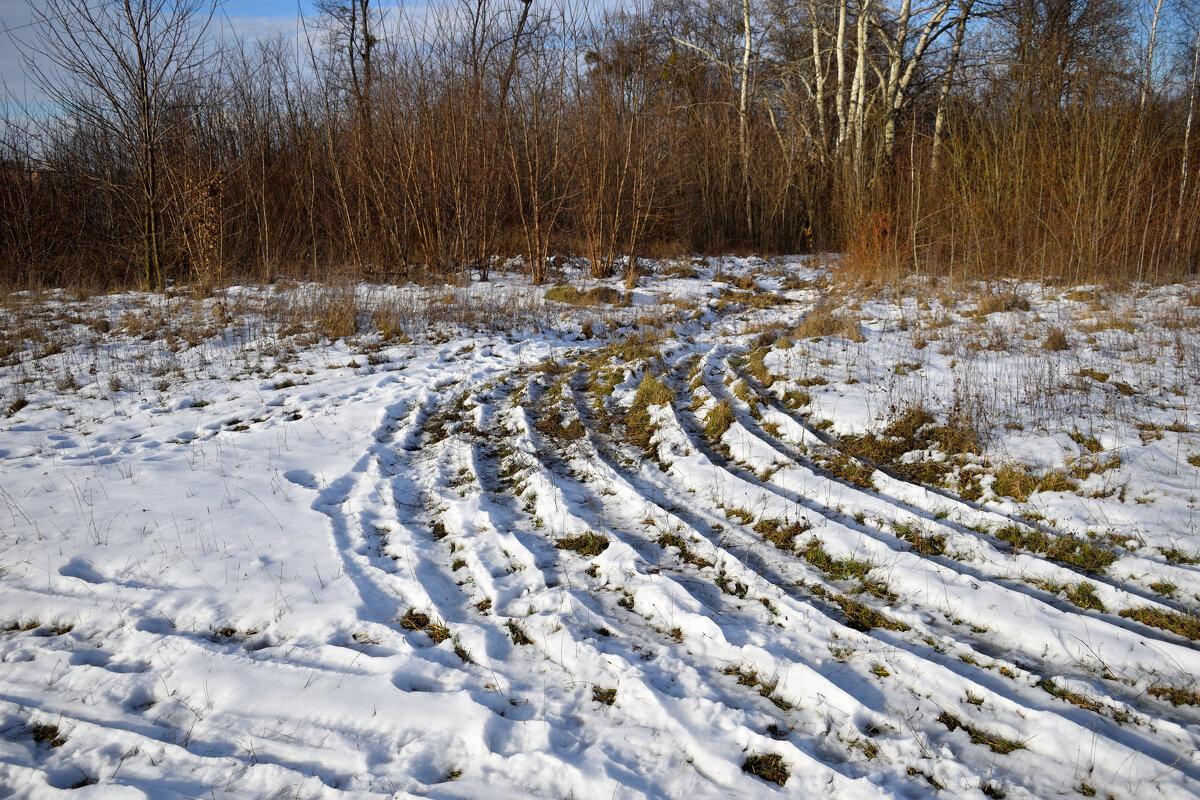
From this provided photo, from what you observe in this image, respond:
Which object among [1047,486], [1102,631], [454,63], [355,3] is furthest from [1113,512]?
[355,3]

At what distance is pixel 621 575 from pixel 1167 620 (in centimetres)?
261

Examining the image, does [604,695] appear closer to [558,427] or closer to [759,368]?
[558,427]

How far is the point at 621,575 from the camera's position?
360 cm

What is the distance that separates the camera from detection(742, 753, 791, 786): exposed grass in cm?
236

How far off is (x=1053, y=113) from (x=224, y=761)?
13855 millimetres

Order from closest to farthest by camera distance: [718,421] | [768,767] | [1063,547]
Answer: [768,767]
[1063,547]
[718,421]

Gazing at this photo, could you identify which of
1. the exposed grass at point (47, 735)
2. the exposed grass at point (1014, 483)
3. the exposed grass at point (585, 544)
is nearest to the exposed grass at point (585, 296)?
the exposed grass at point (585, 544)

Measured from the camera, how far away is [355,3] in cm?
1816

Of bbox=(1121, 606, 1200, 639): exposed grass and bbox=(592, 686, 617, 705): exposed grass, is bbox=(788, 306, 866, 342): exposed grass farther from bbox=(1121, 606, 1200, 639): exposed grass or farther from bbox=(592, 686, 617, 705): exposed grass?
bbox=(592, 686, 617, 705): exposed grass

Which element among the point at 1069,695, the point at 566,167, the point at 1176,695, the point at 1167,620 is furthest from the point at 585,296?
the point at 1176,695

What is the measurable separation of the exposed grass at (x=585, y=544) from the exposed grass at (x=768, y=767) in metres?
1.60

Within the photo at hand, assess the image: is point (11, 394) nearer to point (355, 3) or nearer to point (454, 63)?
point (454, 63)

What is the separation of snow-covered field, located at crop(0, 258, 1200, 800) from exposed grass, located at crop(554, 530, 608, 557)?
0.03 m

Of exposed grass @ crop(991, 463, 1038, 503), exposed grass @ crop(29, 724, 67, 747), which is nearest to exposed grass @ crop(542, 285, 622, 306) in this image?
exposed grass @ crop(991, 463, 1038, 503)
